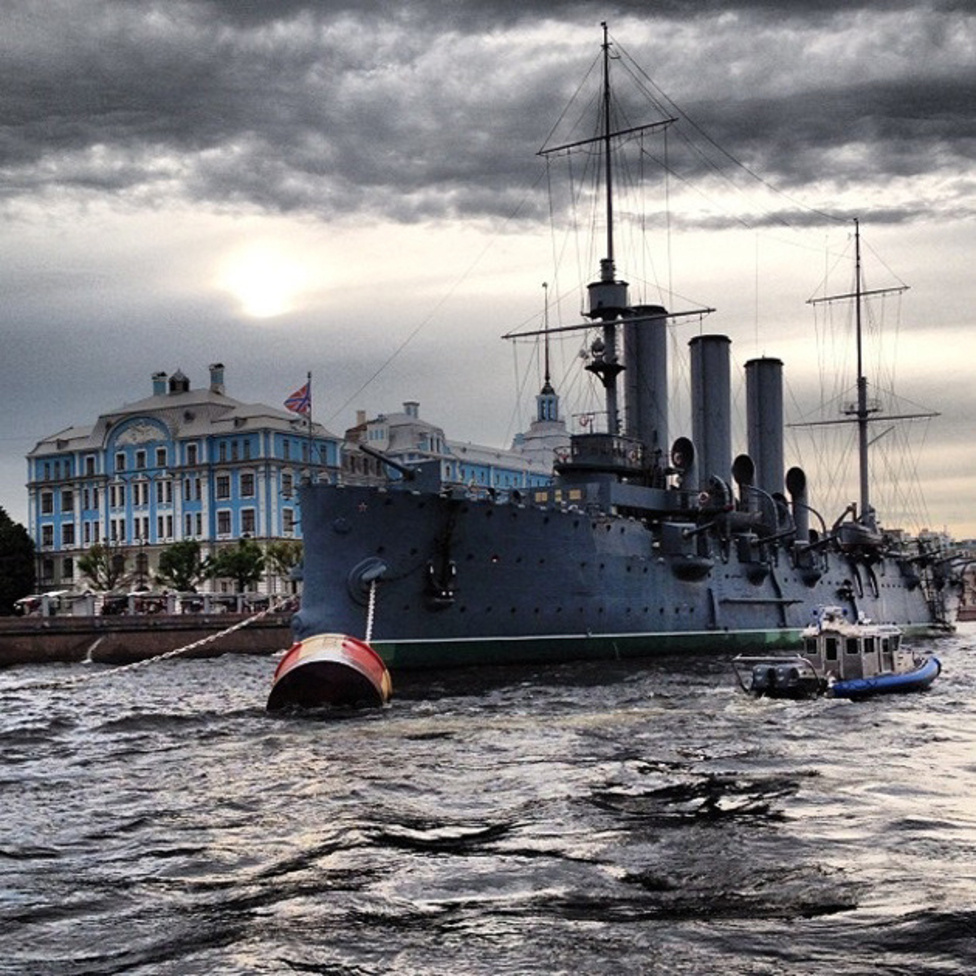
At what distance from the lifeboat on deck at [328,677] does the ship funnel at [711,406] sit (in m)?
33.0

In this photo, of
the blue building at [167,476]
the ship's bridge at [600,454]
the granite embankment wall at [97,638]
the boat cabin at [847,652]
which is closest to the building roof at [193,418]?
the blue building at [167,476]

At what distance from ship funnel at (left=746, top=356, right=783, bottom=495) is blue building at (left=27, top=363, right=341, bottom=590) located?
33230 millimetres

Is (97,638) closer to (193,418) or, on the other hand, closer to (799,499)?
(799,499)

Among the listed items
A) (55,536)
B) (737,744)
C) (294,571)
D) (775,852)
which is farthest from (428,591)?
(55,536)

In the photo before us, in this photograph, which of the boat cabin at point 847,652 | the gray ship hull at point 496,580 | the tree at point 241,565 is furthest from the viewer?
the tree at point 241,565

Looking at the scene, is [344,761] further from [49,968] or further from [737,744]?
[49,968]

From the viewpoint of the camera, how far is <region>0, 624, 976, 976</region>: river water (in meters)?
10.2

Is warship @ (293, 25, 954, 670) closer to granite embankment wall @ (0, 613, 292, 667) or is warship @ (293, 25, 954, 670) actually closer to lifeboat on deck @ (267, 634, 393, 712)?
lifeboat on deck @ (267, 634, 393, 712)

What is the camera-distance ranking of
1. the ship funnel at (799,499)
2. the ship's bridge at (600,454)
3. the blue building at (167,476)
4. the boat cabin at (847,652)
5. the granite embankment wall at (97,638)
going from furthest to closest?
the blue building at (167,476)
the ship funnel at (799,499)
the granite embankment wall at (97,638)
the ship's bridge at (600,454)
the boat cabin at (847,652)

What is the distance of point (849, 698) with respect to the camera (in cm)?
2980

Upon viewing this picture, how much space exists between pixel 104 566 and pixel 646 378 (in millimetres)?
42641

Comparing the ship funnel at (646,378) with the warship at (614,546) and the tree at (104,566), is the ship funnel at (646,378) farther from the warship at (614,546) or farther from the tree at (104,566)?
the tree at (104,566)

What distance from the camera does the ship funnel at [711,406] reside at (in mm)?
57781

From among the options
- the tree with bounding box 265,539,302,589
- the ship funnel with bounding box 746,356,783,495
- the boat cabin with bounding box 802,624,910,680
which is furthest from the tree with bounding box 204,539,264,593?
the boat cabin with bounding box 802,624,910,680
